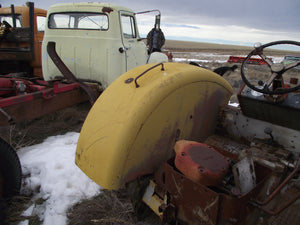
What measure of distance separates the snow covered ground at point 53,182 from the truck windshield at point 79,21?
2305mm

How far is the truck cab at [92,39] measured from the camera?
171 inches

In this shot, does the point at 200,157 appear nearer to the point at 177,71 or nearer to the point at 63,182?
the point at 177,71

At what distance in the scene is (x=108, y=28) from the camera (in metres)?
4.34

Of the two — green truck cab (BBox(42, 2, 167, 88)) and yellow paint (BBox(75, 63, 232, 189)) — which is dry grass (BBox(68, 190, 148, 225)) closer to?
yellow paint (BBox(75, 63, 232, 189))

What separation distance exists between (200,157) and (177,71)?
82cm

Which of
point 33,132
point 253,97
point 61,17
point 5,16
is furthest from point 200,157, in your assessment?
point 5,16

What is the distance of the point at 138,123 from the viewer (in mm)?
1717

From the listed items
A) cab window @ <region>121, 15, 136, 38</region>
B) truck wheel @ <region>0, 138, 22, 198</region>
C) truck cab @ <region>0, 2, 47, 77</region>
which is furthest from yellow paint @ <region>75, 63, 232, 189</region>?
truck cab @ <region>0, 2, 47, 77</region>

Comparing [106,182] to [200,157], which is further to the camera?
[106,182]

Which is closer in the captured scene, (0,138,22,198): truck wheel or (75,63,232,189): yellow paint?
(75,63,232,189): yellow paint

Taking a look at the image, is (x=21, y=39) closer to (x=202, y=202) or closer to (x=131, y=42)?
(x=131, y=42)

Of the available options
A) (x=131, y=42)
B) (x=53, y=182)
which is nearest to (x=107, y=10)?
(x=131, y=42)

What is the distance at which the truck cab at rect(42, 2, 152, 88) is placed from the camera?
435 centimetres

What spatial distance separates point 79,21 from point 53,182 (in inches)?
121
